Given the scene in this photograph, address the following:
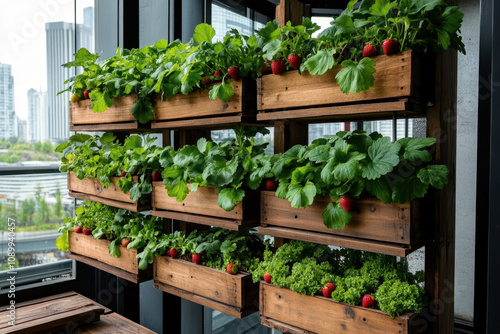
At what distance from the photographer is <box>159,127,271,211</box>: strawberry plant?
5.37 ft

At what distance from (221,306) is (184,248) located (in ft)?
1.20

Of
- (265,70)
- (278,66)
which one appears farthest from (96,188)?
(278,66)

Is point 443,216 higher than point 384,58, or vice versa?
point 384,58

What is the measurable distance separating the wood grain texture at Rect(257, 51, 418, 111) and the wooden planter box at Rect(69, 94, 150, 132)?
0.86 meters

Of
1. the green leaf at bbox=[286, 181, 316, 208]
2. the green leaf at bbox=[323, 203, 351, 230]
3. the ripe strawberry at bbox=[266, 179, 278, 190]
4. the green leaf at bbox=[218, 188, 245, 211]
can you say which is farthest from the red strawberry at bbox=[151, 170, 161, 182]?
the green leaf at bbox=[323, 203, 351, 230]

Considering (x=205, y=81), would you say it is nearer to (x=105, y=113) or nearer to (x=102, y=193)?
(x=105, y=113)

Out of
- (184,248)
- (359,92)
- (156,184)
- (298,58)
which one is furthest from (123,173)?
(359,92)

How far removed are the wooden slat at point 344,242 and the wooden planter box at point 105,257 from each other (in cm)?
90

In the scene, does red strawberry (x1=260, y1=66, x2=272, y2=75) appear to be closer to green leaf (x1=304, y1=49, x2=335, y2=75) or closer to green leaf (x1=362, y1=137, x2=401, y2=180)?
green leaf (x1=304, y1=49, x2=335, y2=75)

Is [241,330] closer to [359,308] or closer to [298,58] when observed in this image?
[359,308]

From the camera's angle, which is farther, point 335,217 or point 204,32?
point 204,32

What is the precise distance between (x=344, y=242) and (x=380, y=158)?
0.33m

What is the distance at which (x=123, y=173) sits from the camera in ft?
7.19

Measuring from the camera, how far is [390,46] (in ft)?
4.17
